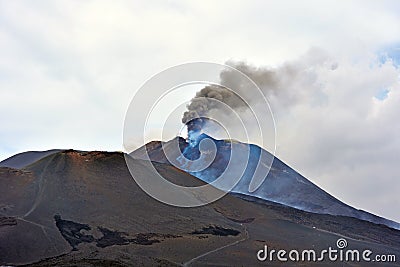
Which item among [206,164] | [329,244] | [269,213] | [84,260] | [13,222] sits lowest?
[84,260]

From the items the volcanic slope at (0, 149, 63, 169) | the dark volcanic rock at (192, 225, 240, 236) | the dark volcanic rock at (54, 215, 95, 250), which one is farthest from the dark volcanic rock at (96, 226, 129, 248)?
the volcanic slope at (0, 149, 63, 169)

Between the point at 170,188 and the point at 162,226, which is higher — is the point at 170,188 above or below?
above

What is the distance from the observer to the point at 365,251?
77312 mm

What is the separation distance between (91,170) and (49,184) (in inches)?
387

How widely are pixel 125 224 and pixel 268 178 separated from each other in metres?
69.7

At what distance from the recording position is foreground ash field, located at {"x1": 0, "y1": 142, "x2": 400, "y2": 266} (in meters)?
62.0

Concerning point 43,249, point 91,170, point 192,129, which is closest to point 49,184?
point 91,170

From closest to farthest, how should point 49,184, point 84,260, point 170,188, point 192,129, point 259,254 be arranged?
point 84,260 < point 259,254 < point 49,184 < point 170,188 < point 192,129

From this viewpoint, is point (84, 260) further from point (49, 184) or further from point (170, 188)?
point (170, 188)

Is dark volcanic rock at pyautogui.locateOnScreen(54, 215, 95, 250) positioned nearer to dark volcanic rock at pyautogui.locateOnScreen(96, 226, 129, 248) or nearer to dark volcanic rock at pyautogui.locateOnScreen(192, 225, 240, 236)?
dark volcanic rock at pyautogui.locateOnScreen(96, 226, 129, 248)

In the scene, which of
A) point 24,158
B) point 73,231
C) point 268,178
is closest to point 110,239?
point 73,231

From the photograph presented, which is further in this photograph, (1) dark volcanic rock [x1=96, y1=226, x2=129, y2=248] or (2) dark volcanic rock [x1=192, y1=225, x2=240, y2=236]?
(2) dark volcanic rock [x1=192, y1=225, x2=240, y2=236]

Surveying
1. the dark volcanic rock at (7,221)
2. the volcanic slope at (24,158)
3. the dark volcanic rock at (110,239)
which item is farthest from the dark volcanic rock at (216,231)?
the volcanic slope at (24,158)

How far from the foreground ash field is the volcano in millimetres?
19978
